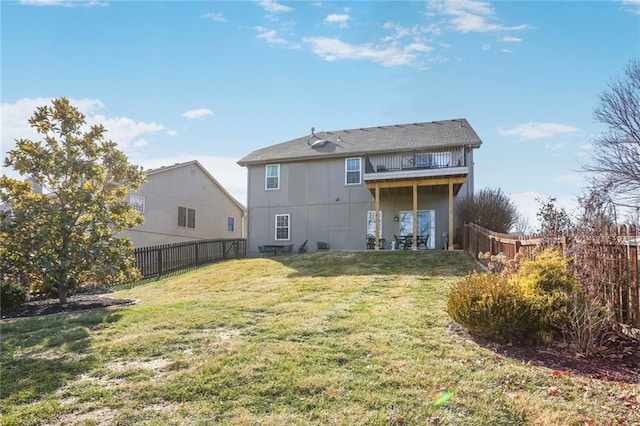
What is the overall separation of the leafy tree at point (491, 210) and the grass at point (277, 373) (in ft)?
30.6

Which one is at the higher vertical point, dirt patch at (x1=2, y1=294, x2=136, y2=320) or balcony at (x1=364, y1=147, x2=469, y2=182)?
balcony at (x1=364, y1=147, x2=469, y2=182)

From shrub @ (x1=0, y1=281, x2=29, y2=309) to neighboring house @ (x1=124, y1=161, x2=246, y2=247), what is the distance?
9.51m

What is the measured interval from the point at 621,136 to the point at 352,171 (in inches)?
470

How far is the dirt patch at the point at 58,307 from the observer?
8.38 metres

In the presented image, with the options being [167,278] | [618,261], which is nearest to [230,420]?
[618,261]

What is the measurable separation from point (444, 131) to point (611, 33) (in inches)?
350

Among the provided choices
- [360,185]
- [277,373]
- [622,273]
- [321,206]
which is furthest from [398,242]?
[277,373]

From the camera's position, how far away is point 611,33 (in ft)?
37.7

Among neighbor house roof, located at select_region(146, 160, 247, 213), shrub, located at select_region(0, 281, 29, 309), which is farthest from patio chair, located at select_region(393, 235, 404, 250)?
shrub, located at select_region(0, 281, 29, 309)

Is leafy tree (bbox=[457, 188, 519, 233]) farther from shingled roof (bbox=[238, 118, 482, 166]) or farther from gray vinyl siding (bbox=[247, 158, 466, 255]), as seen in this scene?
shingled roof (bbox=[238, 118, 482, 166])

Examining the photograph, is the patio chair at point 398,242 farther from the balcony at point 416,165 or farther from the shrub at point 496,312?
the shrub at point 496,312

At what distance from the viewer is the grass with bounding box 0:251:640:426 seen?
3650 millimetres

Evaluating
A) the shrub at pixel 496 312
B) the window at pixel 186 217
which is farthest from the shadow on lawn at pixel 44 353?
the window at pixel 186 217

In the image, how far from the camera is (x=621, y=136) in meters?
18.5
